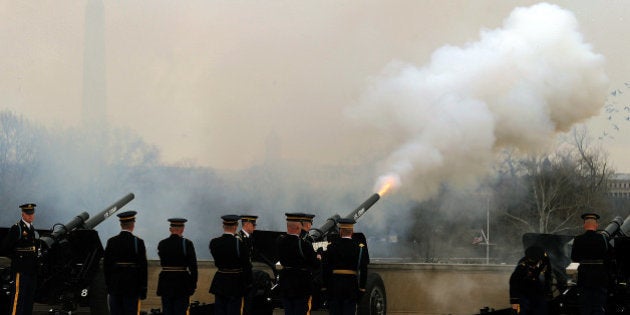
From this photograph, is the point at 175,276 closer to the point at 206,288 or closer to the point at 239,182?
the point at 206,288

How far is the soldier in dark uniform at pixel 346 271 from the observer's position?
52.3ft

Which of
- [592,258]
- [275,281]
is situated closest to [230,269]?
[275,281]

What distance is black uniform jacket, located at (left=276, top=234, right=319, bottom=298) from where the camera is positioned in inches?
637

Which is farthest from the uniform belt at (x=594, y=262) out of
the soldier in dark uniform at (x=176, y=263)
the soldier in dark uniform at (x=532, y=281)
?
the soldier in dark uniform at (x=176, y=263)

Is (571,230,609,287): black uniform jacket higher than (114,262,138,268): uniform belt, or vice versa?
(571,230,609,287): black uniform jacket

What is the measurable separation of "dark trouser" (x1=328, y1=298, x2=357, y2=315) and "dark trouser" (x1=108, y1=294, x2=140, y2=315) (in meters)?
2.85

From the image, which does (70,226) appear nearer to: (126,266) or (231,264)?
(126,266)

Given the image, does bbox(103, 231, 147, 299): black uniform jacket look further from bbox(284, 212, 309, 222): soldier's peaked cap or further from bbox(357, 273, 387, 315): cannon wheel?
bbox(357, 273, 387, 315): cannon wheel

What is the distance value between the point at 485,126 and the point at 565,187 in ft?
110

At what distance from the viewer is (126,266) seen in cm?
1595

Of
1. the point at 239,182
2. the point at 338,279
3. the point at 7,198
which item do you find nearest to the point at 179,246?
the point at 338,279

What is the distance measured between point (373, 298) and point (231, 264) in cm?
386

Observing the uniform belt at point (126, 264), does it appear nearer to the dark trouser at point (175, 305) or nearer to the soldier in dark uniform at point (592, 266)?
the dark trouser at point (175, 305)

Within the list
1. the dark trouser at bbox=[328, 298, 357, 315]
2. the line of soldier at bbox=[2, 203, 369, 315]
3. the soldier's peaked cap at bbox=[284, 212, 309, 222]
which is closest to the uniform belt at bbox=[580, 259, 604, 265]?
the line of soldier at bbox=[2, 203, 369, 315]
